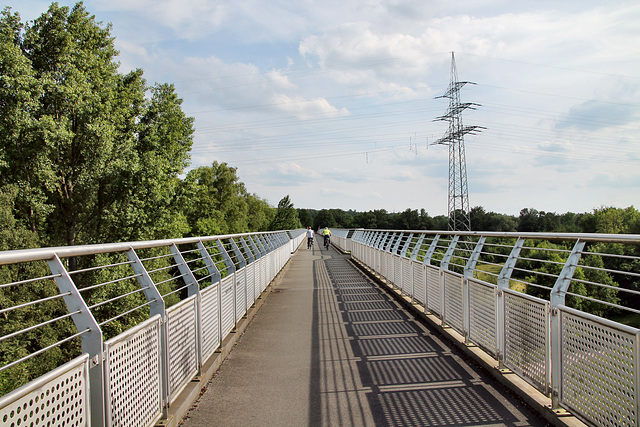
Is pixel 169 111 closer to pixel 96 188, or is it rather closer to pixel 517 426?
pixel 96 188

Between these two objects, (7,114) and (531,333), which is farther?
(7,114)

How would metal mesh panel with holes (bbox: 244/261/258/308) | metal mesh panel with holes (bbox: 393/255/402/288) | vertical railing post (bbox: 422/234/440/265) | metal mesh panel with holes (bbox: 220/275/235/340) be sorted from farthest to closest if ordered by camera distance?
Answer: 1. metal mesh panel with holes (bbox: 393/255/402/288)
2. metal mesh panel with holes (bbox: 244/261/258/308)
3. vertical railing post (bbox: 422/234/440/265)
4. metal mesh panel with holes (bbox: 220/275/235/340)

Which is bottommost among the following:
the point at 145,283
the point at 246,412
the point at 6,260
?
the point at 246,412

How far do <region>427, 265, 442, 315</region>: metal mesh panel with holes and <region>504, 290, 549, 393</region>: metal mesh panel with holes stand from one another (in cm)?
261

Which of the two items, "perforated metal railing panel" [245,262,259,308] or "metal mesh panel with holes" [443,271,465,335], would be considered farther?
"perforated metal railing panel" [245,262,259,308]

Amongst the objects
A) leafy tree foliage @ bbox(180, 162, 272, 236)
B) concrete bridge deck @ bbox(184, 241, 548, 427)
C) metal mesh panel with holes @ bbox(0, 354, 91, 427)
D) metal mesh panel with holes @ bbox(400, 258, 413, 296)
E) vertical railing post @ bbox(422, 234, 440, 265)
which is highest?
leafy tree foliage @ bbox(180, 162, 272, 236)

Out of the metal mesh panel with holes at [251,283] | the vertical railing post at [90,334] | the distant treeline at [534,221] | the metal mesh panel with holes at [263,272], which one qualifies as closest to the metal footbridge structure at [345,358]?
the vertical railing post at [90,334]

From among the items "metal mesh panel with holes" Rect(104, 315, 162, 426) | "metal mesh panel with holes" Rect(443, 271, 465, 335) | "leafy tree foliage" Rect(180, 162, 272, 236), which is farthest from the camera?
"leafy tree foliage" Rect(180, 162, 272, 236)

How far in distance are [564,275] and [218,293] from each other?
3720 mm

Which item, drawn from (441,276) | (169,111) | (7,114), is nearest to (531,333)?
(441,276)

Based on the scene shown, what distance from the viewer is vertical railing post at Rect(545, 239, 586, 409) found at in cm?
373

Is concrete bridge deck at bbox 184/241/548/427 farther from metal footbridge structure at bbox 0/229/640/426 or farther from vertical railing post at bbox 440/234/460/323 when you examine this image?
vertical railing post at bbox 440/234/460/323

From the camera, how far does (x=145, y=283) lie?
363 centimetres

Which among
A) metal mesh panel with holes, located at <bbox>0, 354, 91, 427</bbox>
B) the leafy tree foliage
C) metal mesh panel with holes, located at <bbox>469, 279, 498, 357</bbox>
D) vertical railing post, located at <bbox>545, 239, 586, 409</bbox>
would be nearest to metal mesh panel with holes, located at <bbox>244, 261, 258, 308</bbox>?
metal mesh panel with holes, located at <bbox>469, 279, 498, 357</bbox>
